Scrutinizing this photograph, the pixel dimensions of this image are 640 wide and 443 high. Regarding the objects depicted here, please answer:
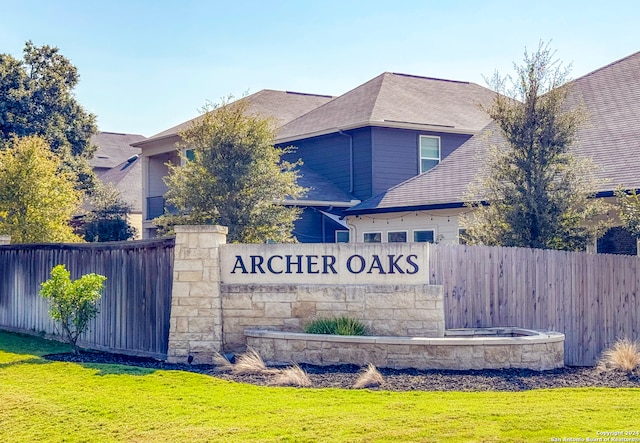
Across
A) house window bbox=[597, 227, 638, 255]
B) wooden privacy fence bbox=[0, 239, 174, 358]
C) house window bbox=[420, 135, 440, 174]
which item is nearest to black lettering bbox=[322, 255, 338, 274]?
wooden privacy fence bbox=[0, 239, 174, 358]

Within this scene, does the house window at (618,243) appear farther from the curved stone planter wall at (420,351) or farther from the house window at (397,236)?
the curved stone planter wall at (420,351)

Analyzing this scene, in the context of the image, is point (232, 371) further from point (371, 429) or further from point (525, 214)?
point (525, 214)

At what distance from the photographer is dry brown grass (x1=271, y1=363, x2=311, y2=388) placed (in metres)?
10.6

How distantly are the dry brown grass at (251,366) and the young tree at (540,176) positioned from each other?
5696 millimetres

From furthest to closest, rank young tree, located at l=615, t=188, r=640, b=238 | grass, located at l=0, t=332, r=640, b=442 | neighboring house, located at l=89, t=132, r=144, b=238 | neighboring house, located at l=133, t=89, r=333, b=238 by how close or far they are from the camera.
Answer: neighboring house, located at l=89, t=132, r=144, b=238 < neighboring house, located at l=133, t=89, r=333, b=238 < young tree, located at l=615, t=188, r=640, b=238 < grass, located at l=0, t=332, r=640, b=442

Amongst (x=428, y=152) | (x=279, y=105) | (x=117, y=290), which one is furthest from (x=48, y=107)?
(x=117, y=290)

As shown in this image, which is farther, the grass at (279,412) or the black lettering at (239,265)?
the black lettering at (239,265)

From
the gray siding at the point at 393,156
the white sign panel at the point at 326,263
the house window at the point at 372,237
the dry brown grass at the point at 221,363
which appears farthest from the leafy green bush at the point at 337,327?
the gray siding at the point at 393,156

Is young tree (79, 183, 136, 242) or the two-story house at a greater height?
the two-story house

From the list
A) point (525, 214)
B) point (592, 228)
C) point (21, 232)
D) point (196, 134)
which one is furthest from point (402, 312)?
point (21, 232)

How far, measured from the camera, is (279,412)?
9047 mm

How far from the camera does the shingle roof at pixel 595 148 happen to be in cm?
1828

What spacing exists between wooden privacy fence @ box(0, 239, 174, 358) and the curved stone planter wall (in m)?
2.25

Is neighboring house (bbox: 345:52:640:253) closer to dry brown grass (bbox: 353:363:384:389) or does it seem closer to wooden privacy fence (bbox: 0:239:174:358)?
wooden privacy fence (bbox: 0:239:174:358)
